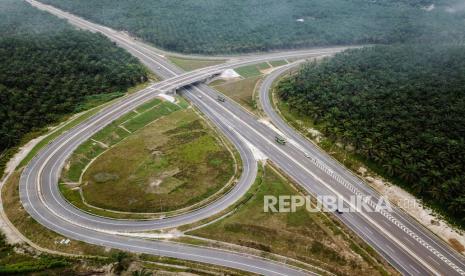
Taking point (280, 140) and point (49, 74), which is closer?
point (280, 140)

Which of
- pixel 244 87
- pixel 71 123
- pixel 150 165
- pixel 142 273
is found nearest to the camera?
pixel 142 273

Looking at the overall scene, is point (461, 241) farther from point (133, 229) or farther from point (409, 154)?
point (133, 229)

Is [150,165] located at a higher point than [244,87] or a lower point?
lower

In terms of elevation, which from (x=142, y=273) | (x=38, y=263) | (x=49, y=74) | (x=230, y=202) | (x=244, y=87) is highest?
(x=49, y=74)

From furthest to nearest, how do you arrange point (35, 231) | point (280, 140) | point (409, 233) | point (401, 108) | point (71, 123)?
point (71, 123) < point (280, 140) < point (401, 108) < point (409, 233) < point (35, 231)

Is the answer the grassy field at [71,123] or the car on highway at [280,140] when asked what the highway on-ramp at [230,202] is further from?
the grassy field at [71,123]

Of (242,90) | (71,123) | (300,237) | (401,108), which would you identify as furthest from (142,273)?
(242,90)

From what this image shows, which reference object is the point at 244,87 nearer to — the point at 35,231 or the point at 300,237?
the point at 300,237
